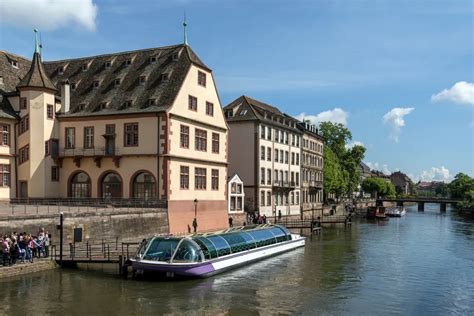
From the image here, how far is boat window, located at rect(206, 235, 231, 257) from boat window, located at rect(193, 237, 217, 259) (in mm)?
491

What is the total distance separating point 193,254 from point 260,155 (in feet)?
134

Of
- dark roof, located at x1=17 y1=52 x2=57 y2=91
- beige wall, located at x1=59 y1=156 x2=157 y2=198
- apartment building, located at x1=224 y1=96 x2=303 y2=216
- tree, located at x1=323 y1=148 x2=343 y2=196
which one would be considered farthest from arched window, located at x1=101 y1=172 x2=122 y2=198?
tree, located at x1=323 y1=148 x2=343 y2=196

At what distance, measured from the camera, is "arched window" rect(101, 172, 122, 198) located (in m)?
46.0

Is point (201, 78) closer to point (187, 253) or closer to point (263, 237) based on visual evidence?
point (263, 237)

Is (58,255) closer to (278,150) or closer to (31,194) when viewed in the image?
(31,194)

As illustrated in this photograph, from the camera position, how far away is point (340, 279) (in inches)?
1194

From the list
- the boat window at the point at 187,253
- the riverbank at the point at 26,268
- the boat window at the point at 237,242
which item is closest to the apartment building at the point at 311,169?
the boat window at the point at 237,242

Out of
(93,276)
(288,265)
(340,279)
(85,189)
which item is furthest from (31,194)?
(340,279)

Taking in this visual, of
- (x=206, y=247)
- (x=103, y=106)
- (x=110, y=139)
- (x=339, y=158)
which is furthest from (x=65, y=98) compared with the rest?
(x=339, y=158)

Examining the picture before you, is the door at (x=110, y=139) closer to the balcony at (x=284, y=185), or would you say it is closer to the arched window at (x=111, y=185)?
the arched window at (x=111, y=185)

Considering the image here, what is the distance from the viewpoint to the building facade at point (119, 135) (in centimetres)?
4488

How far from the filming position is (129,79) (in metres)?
49.3

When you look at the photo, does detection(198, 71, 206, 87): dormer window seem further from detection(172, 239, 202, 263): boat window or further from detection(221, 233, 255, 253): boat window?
detection(172, 239, 202, 263): boat window

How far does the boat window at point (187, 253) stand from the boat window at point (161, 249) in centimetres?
33
